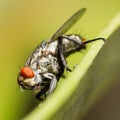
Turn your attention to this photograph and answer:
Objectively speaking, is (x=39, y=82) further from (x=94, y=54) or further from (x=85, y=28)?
(x=94, y=54)

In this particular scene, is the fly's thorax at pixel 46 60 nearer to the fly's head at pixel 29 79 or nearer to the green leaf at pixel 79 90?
the fly's head at pixel 29 79

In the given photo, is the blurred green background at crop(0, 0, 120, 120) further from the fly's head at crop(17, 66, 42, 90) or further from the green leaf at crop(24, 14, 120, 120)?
the green leaf at crop(24, 14, 120, 120)

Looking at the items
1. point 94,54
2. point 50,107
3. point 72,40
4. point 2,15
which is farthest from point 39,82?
point 50,107

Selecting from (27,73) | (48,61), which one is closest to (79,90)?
(27,73)

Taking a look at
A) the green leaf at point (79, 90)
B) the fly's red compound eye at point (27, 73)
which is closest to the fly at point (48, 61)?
the fly's red compound eye at point (27, 73)

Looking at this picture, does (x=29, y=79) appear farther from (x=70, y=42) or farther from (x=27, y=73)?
(x=70, y=42)

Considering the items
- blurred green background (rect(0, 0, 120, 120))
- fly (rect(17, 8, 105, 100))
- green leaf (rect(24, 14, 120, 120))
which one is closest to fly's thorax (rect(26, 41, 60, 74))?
fly (rect(17, 8, 105, 100))
